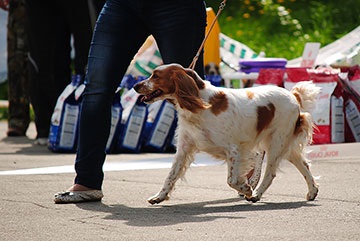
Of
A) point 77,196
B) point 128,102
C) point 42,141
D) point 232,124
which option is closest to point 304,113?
point 232,124

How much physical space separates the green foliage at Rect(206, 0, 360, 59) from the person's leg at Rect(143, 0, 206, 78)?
28.1 feet

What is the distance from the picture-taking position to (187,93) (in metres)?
5.98

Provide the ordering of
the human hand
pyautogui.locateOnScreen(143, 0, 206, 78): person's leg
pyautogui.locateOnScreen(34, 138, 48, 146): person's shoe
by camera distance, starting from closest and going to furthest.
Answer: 1. pyautogui.locateOnScreen(143, 0, 206, 78): person's leg
2. pyautogui.locateOnScreen(34, 138, 48, 146): person's shoe
3. the human hand

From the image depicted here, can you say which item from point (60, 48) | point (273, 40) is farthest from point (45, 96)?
point (273, 40)

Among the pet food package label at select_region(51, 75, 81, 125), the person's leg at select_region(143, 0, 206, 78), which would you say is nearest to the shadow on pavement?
the person's leg at select_region(143, 0, 206, 78)

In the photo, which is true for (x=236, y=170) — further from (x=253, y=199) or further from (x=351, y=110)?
(x=351, y=110)

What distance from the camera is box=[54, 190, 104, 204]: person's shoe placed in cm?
619

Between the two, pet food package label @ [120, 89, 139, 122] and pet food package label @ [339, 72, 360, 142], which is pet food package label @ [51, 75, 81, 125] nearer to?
pet food package label @ [120, 89, 139, 122]

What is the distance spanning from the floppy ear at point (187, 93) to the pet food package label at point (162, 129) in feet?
13.0

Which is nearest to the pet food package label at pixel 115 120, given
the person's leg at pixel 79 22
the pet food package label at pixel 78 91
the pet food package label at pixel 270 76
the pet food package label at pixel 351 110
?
the pet food package label at pixel 78 91

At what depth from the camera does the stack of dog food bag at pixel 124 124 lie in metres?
9.84

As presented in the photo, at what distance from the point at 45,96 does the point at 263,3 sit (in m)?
7.39

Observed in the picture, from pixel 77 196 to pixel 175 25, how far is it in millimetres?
1233

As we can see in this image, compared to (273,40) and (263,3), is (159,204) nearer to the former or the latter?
(273,40)
